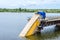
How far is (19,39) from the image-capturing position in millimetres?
37531

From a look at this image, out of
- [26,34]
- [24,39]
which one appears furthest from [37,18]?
[24,39]

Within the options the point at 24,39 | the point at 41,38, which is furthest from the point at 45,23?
the point at 24,39

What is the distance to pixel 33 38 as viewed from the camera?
39.4 meters

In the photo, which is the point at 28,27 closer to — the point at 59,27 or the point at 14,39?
the point at 14,39

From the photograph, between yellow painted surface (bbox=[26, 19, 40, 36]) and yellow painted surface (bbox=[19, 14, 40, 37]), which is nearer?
yellow painted surface (bbox=[19, 14, 40, 37])

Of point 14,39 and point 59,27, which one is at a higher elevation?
point 14,39

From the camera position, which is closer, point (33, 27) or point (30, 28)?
point (30, 28)

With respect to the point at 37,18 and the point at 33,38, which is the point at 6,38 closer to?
the point at 33,38

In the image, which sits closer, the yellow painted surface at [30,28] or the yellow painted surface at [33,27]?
the yellow painted surface at [30,28]

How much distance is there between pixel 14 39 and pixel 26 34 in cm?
353

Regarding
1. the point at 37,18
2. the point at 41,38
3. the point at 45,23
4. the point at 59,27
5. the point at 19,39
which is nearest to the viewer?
the point at 19,39

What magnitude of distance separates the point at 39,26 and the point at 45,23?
3188mm

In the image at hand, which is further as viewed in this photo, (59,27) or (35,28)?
(59,27)

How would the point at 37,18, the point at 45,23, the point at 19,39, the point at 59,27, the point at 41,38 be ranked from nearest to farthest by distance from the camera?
the point at 19,39, the point at 41,38, the point at 37,18, the point at 45,23, the point at 59,27
